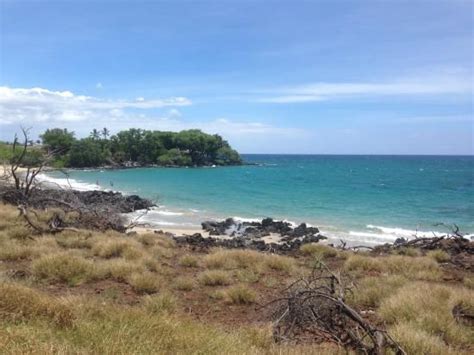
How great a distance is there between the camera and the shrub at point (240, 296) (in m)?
9.22

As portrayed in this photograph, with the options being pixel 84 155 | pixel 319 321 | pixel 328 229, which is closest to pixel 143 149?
pixel 84 155

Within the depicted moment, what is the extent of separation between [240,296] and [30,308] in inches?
181

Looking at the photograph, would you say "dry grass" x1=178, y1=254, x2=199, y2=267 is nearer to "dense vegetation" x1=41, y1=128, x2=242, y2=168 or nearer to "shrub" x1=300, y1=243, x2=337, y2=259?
"shrub" x1=300, y1=243, x2=337, y2=259

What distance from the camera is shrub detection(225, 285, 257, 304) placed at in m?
9.22

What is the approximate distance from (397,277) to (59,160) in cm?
11011

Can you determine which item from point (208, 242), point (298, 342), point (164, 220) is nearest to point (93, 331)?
point (298, 342)

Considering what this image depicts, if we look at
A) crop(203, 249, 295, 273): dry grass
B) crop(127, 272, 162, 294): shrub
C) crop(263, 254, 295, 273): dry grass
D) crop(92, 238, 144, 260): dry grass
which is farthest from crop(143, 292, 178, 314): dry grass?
crop(263, 254, 295, 273): dry grass

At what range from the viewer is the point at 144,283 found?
9.50m

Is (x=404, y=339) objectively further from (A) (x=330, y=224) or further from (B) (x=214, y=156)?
(B) (x=214, y=156)

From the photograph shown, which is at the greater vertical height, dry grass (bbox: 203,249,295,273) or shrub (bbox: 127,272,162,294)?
shrub (bbox: 127,272,162,294)

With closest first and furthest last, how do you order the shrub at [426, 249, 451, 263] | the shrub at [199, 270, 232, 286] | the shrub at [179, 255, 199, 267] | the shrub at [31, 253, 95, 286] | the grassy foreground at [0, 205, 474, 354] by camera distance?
the grassy foreground at [0, 205, 474, 354]
the shrub at [31, 253, 95, 286]
the shrub at [199, 270, 232, 286]
the shrub at [179, 255, 199, 267]
the shrub at [426, 249, 451, 263]

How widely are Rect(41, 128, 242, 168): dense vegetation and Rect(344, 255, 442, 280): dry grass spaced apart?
341ft

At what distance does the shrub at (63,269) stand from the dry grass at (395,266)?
7.00 meters

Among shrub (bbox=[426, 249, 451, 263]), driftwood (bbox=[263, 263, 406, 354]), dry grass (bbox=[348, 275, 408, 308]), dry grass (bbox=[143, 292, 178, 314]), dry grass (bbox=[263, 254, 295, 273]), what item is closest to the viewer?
driftwood (bbox=[263, 263, 406, 354])
